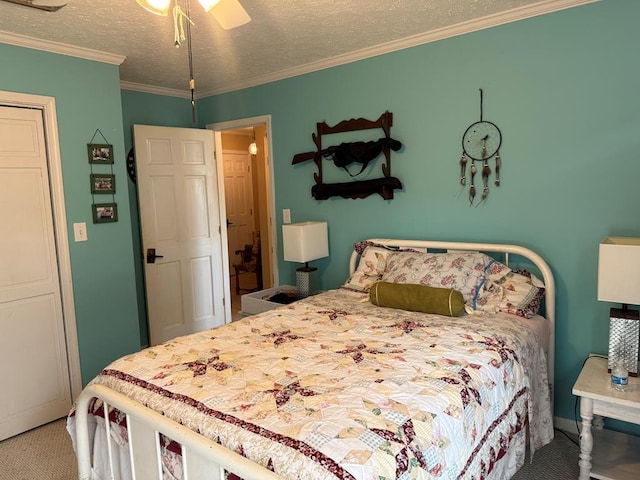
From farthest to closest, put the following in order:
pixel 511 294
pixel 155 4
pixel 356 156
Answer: pixel 356 156, pixel 511 294, pixel 155 4

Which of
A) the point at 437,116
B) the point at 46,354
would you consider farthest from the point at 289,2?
the point at 46,354

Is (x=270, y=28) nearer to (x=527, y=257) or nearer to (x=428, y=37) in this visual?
(x=428, y=37)

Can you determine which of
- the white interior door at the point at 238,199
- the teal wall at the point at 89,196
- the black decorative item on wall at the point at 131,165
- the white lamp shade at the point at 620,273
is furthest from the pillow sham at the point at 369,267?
the white interior door at the point at 238,199

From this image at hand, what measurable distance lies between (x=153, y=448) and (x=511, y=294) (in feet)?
6.30

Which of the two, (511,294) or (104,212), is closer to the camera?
(511,294)

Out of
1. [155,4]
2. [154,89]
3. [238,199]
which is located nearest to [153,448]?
[155,4]

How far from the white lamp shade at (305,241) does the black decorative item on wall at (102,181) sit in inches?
49.1

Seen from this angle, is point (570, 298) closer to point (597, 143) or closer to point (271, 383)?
point (597, 143)

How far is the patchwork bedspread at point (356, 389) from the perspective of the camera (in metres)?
1.27

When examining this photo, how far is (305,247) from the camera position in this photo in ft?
11.0

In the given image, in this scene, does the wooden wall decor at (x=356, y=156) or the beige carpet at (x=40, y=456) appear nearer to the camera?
the beige carpet at (x=40, y=456)

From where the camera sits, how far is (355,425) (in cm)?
133

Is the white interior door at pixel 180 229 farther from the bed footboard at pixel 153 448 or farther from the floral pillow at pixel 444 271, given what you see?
the bed footboard at pixel 153 448

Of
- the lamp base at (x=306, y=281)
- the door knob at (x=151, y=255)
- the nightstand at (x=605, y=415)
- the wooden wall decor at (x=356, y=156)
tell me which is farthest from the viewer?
the door knob at (x=151, y=255)
